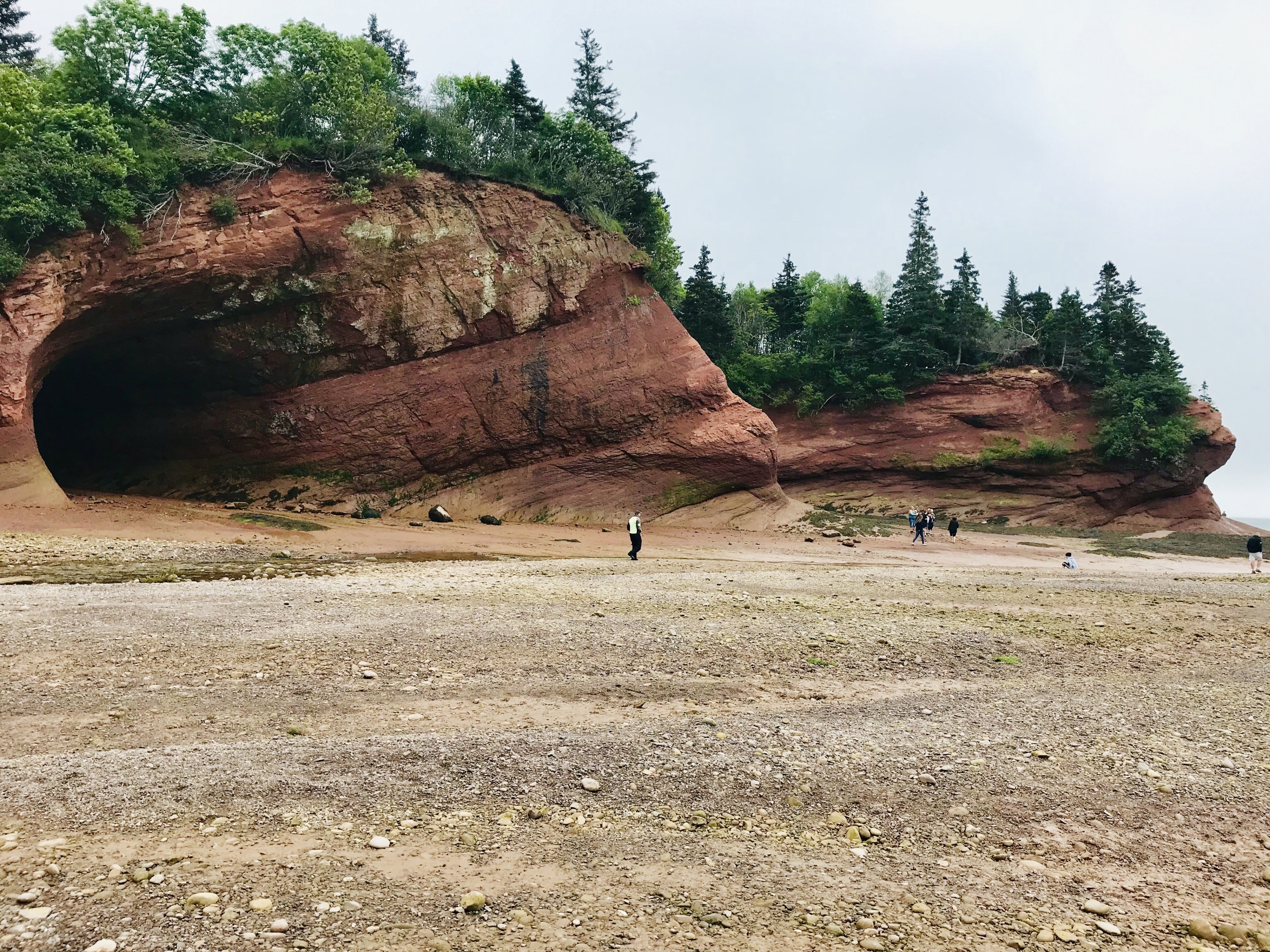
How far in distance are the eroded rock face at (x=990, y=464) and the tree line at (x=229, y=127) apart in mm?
21278

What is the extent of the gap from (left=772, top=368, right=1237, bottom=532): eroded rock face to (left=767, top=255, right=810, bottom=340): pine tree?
576 inches

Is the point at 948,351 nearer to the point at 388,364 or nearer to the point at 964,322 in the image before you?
the point at 964,322

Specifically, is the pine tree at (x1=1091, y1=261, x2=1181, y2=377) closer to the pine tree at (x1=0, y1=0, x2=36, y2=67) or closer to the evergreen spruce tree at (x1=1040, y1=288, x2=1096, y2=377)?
the evergreen spruce tree at (x1=1040, y1=288, x2=1096, y2=377)

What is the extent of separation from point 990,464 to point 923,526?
1707 cm

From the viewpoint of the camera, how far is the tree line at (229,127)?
80.2 ft

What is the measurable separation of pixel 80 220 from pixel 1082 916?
30356 mm

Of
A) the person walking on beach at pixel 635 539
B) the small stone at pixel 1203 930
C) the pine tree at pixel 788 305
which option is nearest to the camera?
the small stone at pixel 1203 930

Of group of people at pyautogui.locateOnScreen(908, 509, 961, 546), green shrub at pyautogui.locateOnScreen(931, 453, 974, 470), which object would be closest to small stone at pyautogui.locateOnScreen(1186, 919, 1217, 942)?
group of people at pyautogui.locateOnScreen(908, 509, 961, 546)

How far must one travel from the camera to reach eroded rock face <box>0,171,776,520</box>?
27.9 meters

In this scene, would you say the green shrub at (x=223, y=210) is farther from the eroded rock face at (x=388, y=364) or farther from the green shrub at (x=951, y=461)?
the green shrub at (x=951, y=461)

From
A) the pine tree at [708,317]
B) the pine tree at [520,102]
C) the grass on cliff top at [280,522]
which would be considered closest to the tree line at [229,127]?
the pine tree at [520,102]

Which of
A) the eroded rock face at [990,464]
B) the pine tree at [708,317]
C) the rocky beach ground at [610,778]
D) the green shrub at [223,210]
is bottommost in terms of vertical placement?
the rocky beach ground at [610,778]

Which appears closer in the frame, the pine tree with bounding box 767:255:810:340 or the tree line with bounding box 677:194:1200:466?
the tree line with bounding box 677:194:1200:466

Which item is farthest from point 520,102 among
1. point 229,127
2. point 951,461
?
point 951,461
